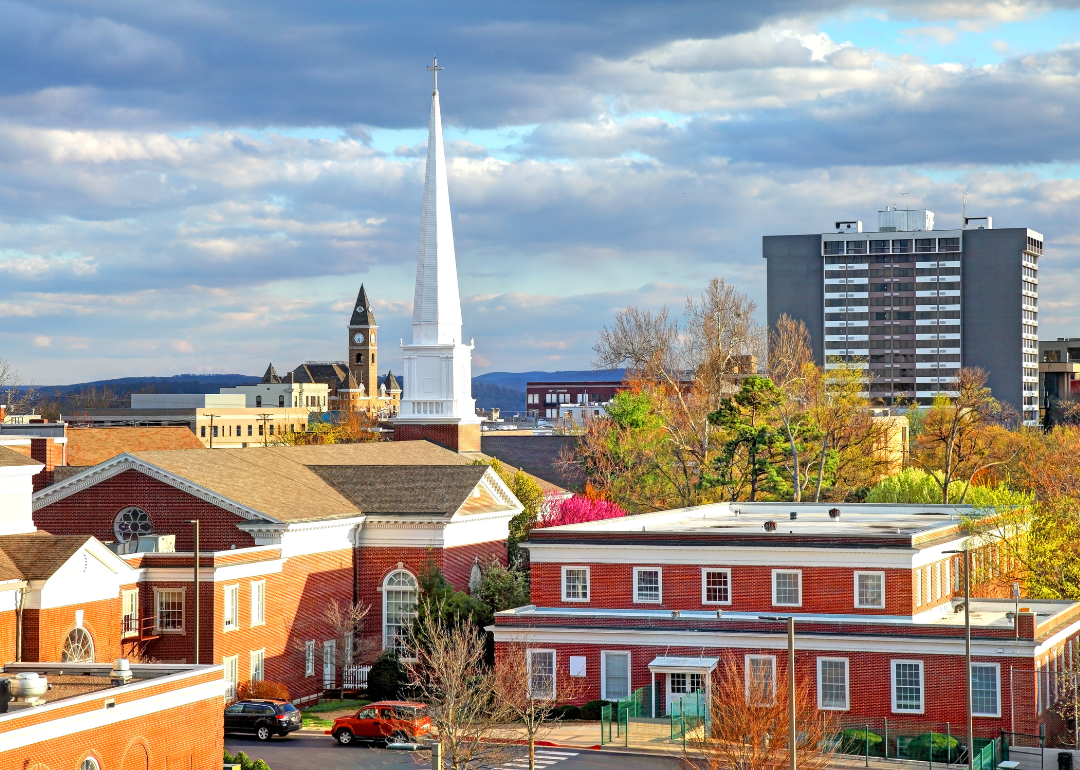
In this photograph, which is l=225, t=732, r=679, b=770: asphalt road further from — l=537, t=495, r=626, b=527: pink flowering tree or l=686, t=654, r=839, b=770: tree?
l=537, t=495, r=626, b=527: pink flowering tree

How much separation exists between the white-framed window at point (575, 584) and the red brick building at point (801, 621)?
49 mm

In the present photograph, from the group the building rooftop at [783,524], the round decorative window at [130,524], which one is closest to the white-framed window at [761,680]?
the building rooftop at [783,524]

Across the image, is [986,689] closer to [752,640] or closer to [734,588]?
[752,640]

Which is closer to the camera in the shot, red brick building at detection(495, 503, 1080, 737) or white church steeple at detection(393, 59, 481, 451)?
red brick building at detection(495, 503, 1080, 737)

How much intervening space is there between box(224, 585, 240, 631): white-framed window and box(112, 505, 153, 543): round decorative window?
7606mm

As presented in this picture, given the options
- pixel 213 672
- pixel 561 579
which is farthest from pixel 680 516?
pixel 213 672

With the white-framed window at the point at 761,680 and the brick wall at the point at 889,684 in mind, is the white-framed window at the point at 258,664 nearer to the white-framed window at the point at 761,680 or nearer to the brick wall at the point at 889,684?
the brick wall at the point at 889,684

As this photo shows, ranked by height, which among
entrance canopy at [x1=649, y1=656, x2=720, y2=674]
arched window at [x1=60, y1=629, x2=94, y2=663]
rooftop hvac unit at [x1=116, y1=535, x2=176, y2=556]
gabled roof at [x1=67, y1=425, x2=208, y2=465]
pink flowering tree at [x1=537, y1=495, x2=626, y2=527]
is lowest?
entrance canopy at [x1=649, y1=656, x2=720, y2=674]

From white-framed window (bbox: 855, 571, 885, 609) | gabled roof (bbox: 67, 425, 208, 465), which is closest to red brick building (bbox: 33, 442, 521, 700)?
white-framed window (bbox: 855, 571, 885, 609)

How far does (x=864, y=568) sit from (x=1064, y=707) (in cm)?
779

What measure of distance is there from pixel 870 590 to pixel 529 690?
552 inches

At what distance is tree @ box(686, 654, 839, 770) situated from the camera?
35.4m

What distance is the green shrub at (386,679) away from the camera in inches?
2196

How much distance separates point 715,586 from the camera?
167 feet
